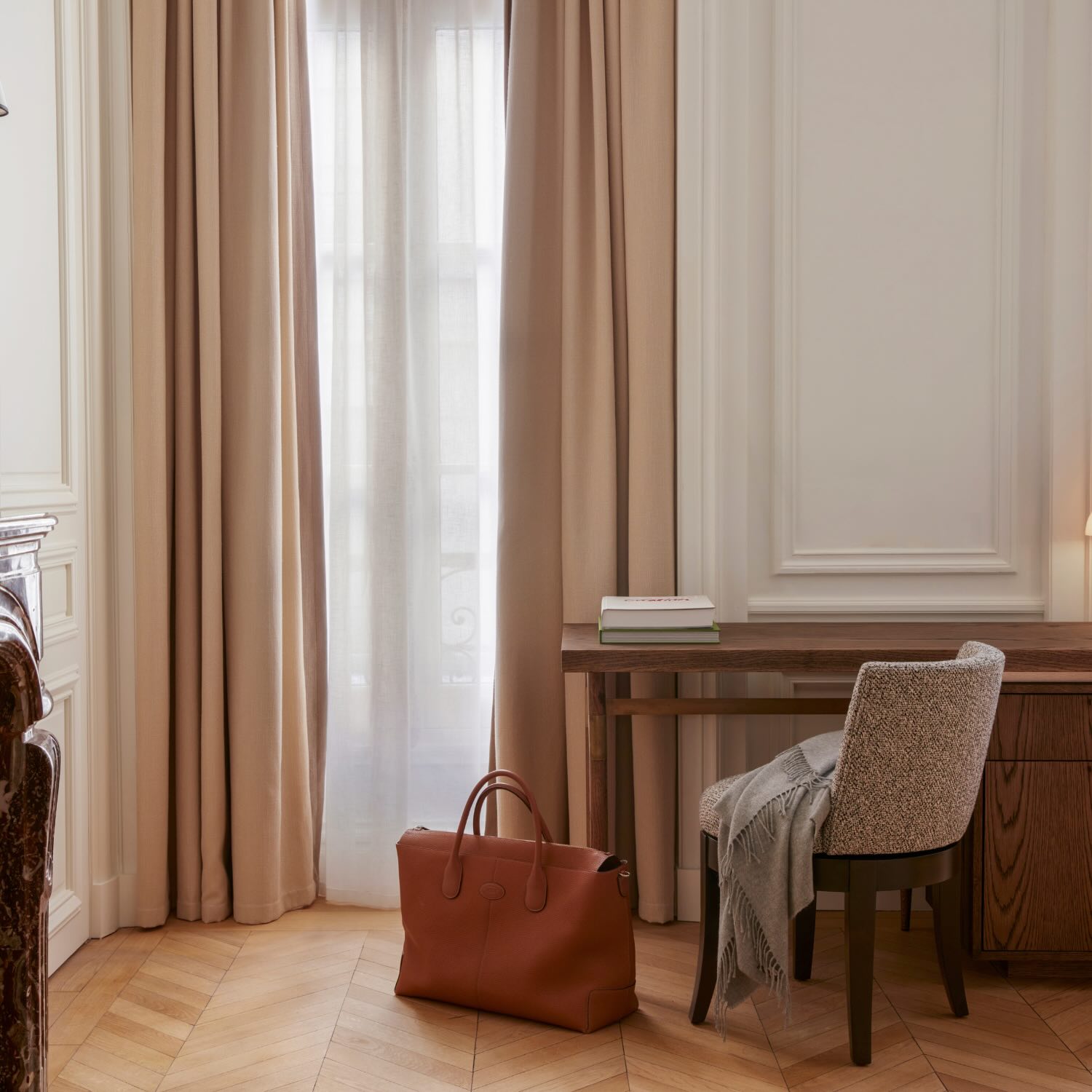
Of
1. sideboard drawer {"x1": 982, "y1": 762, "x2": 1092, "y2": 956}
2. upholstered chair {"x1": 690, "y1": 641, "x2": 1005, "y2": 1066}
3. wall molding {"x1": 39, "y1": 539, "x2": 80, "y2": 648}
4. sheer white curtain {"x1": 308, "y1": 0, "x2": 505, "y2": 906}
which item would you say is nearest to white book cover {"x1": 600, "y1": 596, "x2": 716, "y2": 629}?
upholstered chair {"x1": 690, "y1": 641, "x2": 1005, "y2": 1066}

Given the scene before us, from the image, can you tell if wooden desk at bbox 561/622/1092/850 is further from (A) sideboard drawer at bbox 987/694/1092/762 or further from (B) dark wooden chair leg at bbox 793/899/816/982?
(B) dark wooden chair leg at bbox 793/899/816/982

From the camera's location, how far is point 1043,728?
85.9 inches

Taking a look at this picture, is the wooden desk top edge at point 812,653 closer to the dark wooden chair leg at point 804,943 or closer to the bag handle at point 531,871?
the bag handle at point 531,871

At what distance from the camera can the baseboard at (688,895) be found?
2621 mm

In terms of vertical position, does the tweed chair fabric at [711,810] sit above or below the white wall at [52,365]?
below

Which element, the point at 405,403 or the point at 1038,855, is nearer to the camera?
the point at 1038,855

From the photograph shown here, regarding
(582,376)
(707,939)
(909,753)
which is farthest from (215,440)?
(909,753)

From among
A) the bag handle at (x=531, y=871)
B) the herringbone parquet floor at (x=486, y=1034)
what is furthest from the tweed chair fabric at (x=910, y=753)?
the bag handle at (x=531, y=871)

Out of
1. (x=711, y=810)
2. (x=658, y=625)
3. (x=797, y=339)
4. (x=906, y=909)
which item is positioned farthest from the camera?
(x=797, y=339)

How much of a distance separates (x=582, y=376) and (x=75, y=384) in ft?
3.88

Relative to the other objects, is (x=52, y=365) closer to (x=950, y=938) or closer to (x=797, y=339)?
(x=797, y=339)

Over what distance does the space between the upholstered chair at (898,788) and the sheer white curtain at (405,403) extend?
0.98 metres

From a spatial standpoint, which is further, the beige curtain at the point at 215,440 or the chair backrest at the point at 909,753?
the beige curtain at the point at 215,440

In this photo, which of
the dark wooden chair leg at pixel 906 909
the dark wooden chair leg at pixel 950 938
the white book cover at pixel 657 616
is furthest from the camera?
the dark wooden chair leg at pixel 906 909
